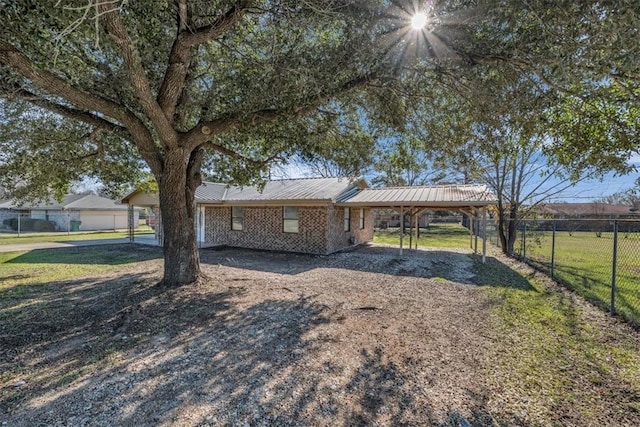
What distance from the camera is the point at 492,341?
14.4 feet

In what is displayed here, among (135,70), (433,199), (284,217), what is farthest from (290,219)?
(135,70)

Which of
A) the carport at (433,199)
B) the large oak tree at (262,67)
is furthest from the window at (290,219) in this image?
the large oak tree at (262,67)

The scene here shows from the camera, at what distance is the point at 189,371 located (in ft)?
11.2

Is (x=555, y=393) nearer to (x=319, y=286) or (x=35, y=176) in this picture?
(x=319, y=286)

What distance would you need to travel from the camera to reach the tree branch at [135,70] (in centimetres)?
348

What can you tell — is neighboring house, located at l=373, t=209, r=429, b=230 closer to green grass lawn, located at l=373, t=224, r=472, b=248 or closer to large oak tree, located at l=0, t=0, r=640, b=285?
green grass lawn, located at l=373, t=224, r=472, b=248

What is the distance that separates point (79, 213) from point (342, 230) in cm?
2898

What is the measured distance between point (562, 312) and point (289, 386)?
18.0 ft

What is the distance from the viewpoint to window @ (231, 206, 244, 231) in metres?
15.3

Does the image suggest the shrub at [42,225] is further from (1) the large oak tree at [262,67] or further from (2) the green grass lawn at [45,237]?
(1) the large oak tree at [262,67]

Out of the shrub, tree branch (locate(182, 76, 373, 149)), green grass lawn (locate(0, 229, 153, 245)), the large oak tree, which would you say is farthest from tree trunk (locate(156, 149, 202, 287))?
the shrub

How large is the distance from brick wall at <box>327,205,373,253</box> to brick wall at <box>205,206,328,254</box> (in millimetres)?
414

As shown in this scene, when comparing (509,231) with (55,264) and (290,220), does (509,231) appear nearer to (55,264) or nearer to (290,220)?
(290,220)

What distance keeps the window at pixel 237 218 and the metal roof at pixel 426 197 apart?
524 cm
